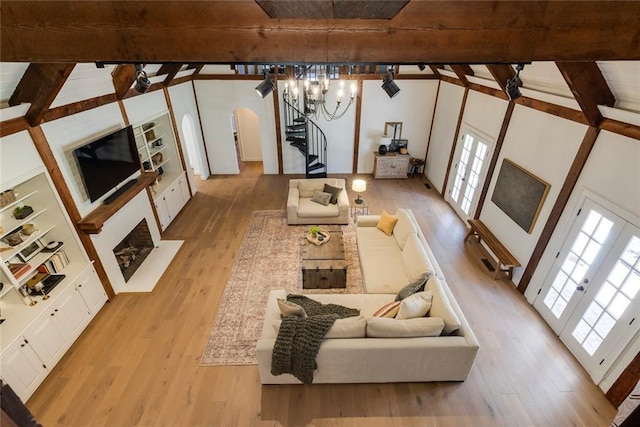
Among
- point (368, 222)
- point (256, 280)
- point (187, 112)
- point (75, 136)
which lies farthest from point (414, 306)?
point (187, 112)

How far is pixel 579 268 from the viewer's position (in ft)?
11.3

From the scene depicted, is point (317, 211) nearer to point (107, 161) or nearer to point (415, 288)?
point (415, 288)

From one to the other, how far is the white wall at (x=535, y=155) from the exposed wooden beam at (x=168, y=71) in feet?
19.9

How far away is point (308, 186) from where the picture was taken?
6.35m

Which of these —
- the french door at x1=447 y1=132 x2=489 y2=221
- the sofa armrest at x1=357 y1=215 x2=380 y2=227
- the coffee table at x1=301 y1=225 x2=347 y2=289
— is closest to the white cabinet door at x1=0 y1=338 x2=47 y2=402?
the coffee table at x1=301 y1=225 x2=347 y2=289

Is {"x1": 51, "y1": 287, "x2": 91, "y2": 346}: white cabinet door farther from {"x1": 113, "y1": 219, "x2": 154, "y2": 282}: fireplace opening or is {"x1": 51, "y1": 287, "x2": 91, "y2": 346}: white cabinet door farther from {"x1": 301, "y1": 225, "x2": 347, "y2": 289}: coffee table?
{"x1": 301, "y1": 225, "x2": 347, "y2": 289}: coffee table

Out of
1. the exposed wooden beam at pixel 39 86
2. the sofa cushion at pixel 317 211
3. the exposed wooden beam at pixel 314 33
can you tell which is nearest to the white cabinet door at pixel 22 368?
the exposed wooden beam at pixel 39 86

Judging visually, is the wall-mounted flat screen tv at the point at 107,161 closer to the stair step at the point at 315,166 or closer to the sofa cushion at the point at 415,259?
the stair step at the point at 315,166

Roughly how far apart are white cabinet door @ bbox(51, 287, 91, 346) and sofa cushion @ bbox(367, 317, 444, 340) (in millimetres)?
3524

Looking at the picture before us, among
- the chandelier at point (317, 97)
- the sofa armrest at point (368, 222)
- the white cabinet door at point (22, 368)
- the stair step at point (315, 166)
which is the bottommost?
the white cabinet door at point (22, 368)

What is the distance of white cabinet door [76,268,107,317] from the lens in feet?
12.3

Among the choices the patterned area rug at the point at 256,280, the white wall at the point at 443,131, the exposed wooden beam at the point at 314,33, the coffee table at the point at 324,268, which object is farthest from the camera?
the white wall at the point at 443,131

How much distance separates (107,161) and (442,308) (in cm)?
475

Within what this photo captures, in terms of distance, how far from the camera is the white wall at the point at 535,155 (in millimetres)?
3650
